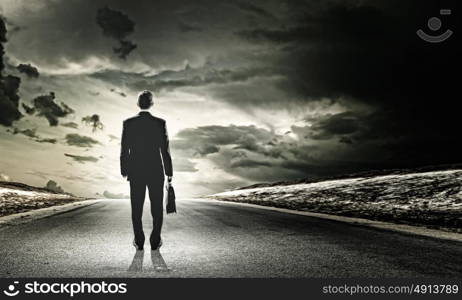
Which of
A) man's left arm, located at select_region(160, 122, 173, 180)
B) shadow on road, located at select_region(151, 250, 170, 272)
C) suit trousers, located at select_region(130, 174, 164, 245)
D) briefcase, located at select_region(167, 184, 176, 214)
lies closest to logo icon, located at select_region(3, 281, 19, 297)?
shadow on road, located at select_region(151, 250, 170, 272)

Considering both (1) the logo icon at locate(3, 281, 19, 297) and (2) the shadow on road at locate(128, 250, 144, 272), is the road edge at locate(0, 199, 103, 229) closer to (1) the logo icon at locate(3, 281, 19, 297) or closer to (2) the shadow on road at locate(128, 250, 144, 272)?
(2) the shadow on road at locate(128, 250, 144, 272)

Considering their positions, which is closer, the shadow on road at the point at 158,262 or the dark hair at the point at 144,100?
the shadow on road at the point at 158,262

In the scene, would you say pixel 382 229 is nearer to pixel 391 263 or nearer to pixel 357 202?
pixel 391 263

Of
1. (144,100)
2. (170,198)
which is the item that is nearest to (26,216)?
(170,198)

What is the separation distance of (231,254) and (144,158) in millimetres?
2338

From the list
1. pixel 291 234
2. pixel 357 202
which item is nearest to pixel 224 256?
pixel 291 234

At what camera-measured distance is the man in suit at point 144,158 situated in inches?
298

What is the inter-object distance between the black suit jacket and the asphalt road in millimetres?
1469

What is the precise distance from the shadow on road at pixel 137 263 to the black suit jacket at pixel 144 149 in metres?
1.35

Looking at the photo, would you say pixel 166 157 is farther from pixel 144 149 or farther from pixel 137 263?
pixel 137 263

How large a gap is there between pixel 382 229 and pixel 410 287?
784 centimetres

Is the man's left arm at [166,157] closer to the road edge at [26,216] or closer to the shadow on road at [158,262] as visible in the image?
the shadow on road at [158,262]

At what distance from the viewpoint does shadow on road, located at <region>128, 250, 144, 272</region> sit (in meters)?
6.48

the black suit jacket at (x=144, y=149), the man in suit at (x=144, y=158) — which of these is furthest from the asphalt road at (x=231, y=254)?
the black suit jacket at (x=144, y=149)
